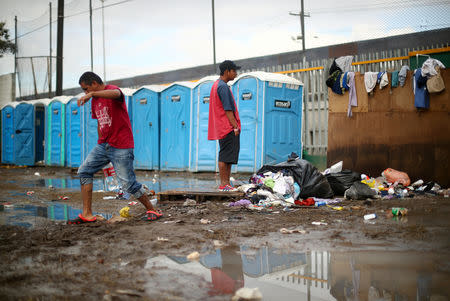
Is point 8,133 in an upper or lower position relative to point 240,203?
upper

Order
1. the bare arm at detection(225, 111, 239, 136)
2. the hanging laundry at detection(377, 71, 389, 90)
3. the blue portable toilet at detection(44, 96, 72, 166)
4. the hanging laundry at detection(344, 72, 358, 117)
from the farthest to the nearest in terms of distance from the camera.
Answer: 1. the blue portable toilet at detection(44, 96, 72, 166)
2. the hanging laundry at detection(344, 72, 358, 117)
3. the hanging laundry at detection(377, 71, 389, 90)
4. the bare arm at detection(225, 111, 239, 136)

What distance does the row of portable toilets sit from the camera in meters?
10.6

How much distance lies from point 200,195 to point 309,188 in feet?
4.89

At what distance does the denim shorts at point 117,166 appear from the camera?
15.6 ft

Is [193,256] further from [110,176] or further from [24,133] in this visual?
[24,133]

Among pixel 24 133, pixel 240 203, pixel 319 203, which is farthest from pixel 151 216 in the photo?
pixel 24 133

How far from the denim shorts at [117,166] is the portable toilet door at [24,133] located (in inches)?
547

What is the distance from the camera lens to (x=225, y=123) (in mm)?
6641

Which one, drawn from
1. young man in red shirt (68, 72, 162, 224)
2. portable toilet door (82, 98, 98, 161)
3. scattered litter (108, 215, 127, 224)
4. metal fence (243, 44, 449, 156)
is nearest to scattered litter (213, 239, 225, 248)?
young man in red shirt (68, 72, 162, 224)

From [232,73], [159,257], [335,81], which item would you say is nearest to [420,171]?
[335,81]

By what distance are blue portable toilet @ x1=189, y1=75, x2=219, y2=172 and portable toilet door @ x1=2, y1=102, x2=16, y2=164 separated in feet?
31.0

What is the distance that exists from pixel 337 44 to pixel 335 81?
10316 millimetres

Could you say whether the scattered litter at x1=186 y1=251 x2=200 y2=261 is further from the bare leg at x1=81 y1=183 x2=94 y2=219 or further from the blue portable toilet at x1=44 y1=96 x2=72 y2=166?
the blue portable toilet at x1=44 y1=96 x2=72 y2=166

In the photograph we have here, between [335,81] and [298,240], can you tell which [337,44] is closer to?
[335,81]
